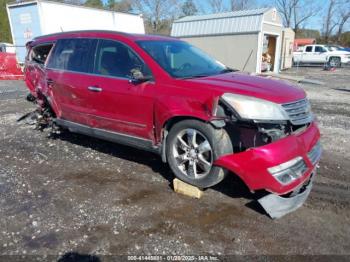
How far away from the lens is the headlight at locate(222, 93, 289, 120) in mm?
3309

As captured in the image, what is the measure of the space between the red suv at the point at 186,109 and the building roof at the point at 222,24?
51.6 feet

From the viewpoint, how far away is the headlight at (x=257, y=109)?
3309 millimetres

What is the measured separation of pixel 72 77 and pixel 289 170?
3.50 metres

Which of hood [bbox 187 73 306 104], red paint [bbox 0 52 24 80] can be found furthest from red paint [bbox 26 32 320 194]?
red paint [bbox 0 52 24 80]

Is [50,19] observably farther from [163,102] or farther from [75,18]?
[163,102]

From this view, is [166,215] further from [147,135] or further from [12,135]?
[12,135]

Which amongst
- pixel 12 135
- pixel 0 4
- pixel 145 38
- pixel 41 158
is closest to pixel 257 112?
pixel 145 38

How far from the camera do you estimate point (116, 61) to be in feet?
14.9

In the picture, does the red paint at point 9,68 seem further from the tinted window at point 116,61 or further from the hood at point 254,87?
the hood at point 254,87

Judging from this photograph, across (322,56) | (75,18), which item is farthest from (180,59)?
(322,56)

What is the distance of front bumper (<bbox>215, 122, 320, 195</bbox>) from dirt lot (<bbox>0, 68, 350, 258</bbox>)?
0.39 meters

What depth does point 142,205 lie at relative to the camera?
3.70 metres

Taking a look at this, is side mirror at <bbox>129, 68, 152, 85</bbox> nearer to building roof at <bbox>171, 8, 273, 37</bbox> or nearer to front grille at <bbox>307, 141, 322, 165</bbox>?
front grille at <bbox>307, 141, 322, 165</bbox>

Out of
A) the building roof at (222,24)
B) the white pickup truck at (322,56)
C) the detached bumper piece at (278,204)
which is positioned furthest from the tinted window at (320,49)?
the detached bumper piece at (278,204)
